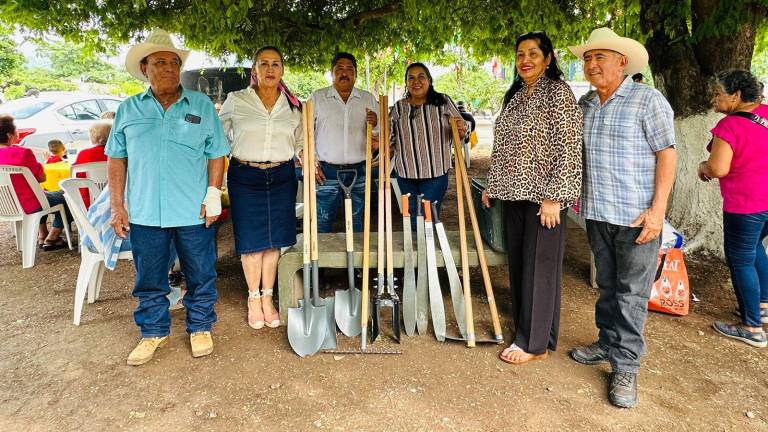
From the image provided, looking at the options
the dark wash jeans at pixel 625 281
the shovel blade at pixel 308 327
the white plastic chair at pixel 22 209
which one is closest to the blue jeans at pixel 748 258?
the dark wash jeans at pixel 625 281

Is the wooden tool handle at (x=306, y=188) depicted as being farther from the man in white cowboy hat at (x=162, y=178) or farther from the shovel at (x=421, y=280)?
the shovel at (x=421, y=280)

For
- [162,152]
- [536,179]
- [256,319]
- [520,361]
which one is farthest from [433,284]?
[162,152]

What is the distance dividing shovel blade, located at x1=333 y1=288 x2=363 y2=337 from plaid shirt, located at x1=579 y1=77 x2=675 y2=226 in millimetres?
1554

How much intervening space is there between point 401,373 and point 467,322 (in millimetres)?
546

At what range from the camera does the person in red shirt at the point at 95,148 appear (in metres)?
4.28

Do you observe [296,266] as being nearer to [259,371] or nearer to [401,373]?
[259,371]

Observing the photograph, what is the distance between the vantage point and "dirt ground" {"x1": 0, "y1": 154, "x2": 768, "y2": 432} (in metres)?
2.29

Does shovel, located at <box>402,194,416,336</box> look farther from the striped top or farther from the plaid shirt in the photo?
the plaid shirt

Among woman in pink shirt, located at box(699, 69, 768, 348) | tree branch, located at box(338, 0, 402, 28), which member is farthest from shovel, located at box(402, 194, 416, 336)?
tree branch, located at box(338, 0, 402, 28)

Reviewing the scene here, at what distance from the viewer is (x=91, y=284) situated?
373 cm

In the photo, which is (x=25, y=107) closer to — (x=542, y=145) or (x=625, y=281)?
(x=542, y=145)

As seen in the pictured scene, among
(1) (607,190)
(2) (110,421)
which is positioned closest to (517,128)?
(1) (607,190)

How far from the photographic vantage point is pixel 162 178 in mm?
2623

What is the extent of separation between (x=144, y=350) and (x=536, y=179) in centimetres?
243
